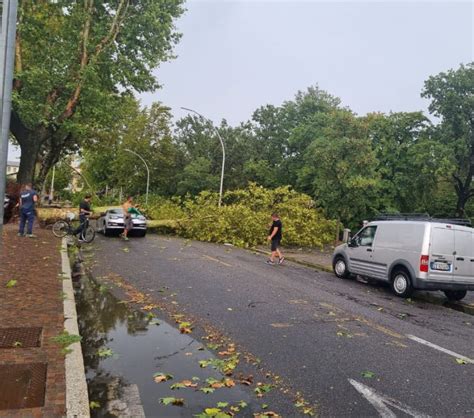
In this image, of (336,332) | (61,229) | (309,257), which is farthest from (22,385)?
(309,257)

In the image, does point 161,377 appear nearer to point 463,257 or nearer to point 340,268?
point 463,257

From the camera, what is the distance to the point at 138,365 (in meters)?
5.28

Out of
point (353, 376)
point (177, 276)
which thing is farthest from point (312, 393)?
point (177, 276)

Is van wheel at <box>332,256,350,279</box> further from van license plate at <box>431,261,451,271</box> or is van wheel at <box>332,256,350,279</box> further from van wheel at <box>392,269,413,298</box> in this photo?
van license plate at <box>431,261,451,271</box>

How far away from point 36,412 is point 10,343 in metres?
1.83

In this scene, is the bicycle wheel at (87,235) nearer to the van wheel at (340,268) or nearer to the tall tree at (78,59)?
the tall tree at (78,59)

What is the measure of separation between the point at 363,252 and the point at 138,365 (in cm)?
874

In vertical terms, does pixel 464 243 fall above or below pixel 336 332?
above

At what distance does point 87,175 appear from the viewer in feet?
241

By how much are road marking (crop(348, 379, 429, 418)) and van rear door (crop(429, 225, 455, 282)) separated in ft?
21.3

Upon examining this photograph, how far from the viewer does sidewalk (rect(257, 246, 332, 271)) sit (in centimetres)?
1595

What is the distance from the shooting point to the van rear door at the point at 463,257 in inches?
417

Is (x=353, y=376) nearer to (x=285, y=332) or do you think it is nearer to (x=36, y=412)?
(x=285, y=332)

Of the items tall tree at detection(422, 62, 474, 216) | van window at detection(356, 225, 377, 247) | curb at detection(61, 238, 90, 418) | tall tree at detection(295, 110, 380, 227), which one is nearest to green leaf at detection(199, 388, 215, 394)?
curb at detection(61, 238, 90, 418)
